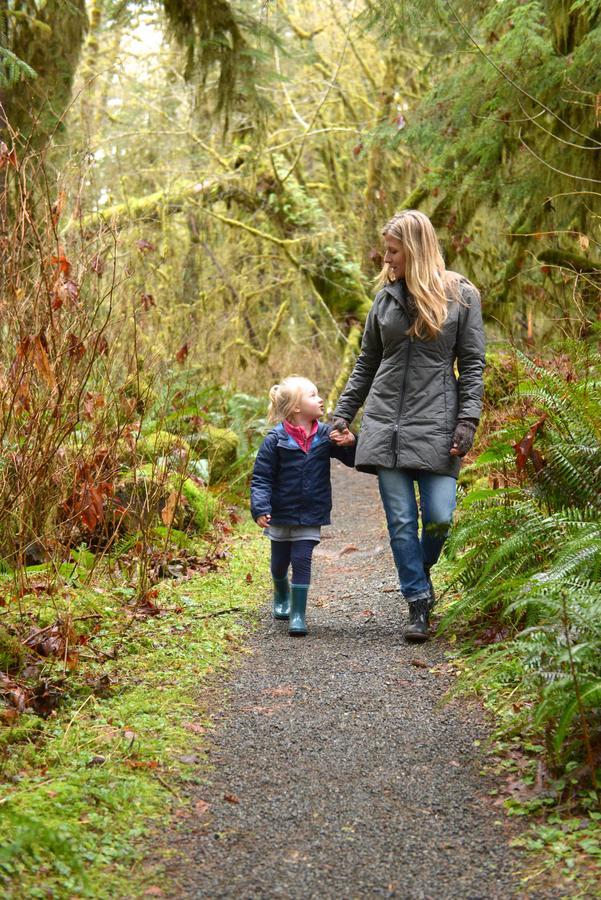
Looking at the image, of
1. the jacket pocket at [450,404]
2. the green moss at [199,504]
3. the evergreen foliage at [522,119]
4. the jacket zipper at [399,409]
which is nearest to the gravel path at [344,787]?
the jacket zipper at [399,409]

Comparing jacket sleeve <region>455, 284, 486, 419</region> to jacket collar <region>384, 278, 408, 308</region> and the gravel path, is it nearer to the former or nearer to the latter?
jacket collar <region>384, 278, 408, 308</region>

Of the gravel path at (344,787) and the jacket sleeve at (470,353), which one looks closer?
the gravel path at (344,787)

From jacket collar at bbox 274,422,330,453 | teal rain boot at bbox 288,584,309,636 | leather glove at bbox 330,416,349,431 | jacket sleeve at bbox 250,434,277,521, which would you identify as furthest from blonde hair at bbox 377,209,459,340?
teal rain boot at bbox 288,584,309,636

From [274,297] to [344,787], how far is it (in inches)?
616

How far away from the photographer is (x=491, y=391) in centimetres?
814

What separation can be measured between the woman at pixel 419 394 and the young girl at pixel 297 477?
40 cm

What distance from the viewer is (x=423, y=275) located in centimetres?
488

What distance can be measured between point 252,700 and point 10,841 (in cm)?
170

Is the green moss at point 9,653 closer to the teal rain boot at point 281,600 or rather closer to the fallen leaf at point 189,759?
the fallen leaf at point 189,759

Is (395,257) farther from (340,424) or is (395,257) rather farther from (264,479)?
(264,479)

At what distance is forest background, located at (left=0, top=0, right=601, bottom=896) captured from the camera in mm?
4016

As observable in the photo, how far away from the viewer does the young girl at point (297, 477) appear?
529cm

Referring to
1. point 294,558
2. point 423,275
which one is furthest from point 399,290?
point 294,558

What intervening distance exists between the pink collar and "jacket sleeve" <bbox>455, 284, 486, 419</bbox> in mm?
950
